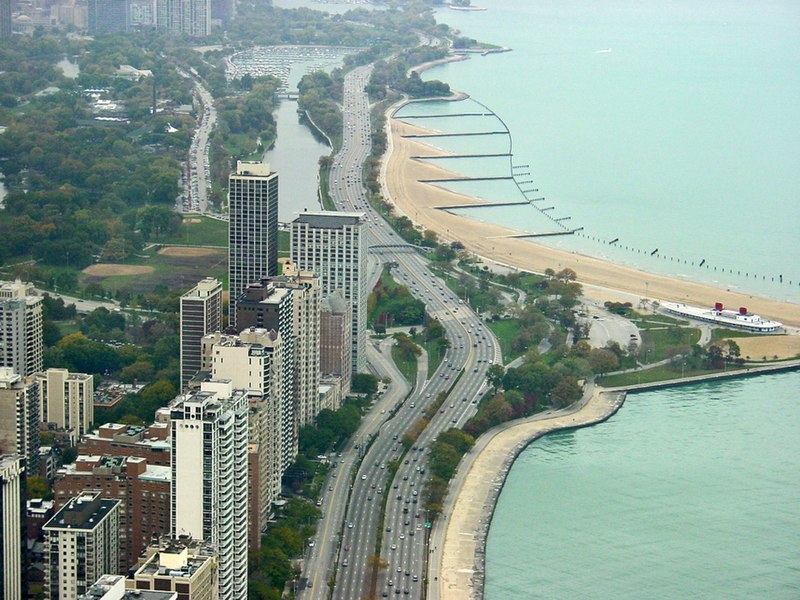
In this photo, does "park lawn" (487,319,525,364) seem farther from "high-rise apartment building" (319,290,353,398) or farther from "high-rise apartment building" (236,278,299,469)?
"high-rise apartment building" (236,278,299,469)

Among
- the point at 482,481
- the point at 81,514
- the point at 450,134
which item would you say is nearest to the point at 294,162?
the point at 450,134

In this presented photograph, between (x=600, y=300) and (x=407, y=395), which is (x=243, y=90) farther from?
(x=407, y=395)

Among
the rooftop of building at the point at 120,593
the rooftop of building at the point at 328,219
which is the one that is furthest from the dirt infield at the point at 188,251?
the rooftop of building at the point at 120,593

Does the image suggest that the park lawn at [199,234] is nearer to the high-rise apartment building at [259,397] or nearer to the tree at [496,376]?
the tree at [496,376]

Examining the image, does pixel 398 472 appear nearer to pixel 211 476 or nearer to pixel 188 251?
pixel 211 476

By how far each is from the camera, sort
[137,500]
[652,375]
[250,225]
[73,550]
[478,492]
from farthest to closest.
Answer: [652,375] < [250,225] < [478,492] < [137,500] < [73,550]

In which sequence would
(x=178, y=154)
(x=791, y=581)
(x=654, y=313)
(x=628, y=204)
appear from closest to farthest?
(x=791, y=581)
(x=654, y=313)
(x=628, y=204)
(x=178, y=154)

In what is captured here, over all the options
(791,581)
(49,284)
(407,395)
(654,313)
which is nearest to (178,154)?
(49,284)

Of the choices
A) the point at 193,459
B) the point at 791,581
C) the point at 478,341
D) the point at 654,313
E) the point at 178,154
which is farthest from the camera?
the point at 178,154
